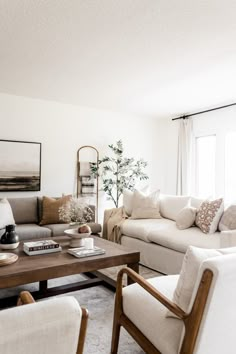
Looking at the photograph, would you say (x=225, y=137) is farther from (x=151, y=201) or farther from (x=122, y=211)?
(x=122, y=211)

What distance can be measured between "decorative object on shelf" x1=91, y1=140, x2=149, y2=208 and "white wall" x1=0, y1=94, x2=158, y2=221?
0.76ft

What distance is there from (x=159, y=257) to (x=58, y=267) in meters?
1.59

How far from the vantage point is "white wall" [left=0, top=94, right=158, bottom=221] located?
459cm

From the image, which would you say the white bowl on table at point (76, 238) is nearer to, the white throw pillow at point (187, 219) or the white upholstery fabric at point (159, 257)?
the white upholstery fabric at point (159, 257)

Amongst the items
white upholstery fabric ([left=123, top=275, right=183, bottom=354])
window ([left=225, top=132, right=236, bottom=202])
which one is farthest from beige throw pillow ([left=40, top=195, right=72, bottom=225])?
window ([left=225, top=132, right=236, bottom=202])

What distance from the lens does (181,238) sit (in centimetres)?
325

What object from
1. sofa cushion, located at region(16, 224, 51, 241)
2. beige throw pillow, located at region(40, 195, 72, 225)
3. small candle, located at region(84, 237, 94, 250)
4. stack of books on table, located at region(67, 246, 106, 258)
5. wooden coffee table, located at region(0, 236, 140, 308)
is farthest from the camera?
beige throw pillow, located at region(40, 195, 72, 225)

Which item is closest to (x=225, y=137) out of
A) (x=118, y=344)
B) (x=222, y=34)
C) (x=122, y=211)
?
(x=122, y=211)

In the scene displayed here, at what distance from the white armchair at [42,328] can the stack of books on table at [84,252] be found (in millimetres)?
1566

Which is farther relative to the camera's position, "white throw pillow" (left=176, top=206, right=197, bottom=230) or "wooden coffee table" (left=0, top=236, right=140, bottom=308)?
"white throw pillow" (left=176, top=206, right=197, bottom=230)

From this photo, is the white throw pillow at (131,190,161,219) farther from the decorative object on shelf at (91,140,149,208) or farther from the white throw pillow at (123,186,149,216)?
the decorative object on shelf at (91,140,149,208)

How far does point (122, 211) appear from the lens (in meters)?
4.53

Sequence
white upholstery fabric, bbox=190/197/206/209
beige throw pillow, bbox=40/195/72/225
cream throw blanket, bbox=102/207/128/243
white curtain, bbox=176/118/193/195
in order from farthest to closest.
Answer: white curtain, bbox=176/118/193/195 → cream throw blanket, bbox=102/207/128/243 → beige throw pillow, bbox=40/195/72/225 → white upholstery fabric, bbox=190/197/206/209

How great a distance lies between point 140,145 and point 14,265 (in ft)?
13.7
